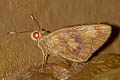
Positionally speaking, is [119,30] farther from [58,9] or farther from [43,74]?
[43,74]

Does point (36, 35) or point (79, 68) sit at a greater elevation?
point (36, 35)

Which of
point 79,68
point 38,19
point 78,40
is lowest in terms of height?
point 79,68

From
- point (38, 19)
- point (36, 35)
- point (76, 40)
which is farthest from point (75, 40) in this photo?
point (38, 19)

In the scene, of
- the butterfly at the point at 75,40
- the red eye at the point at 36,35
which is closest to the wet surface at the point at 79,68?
the butterfly at the point at 75,40

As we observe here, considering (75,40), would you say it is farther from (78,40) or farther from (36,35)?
(36,35)

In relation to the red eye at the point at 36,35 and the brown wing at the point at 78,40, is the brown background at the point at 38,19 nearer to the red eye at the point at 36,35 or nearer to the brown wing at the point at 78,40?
the red eye at the point at 36,35

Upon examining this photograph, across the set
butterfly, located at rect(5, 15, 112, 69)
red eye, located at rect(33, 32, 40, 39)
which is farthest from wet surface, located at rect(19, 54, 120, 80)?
red eye, located at rect(33, 32, 40, 39)
